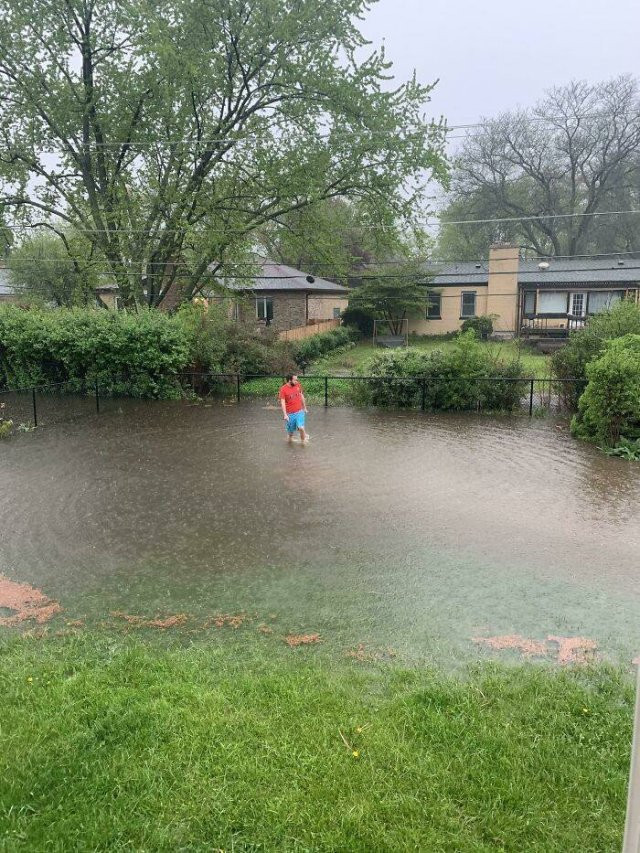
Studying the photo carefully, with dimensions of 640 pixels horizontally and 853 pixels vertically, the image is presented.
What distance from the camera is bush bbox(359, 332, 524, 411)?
17609 mm

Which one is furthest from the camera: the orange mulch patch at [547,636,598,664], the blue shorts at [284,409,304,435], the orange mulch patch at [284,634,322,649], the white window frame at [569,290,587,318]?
the white window frame at [569,290,587,318]

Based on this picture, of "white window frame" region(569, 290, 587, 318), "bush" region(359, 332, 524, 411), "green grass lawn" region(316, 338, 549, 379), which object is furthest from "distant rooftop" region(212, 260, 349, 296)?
"bush" region(359, 332, 524, 411)

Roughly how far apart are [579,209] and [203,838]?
174 ft

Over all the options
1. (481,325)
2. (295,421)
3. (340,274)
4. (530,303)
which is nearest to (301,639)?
(295,421)

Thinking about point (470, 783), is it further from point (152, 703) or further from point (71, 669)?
point (71, 669)

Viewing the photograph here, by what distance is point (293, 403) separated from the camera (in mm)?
13477

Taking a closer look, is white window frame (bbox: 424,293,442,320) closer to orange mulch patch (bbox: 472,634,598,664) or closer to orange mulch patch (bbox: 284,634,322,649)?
orange mulch patch (bbox: 472,634,598,664)

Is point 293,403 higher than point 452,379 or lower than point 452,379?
lower

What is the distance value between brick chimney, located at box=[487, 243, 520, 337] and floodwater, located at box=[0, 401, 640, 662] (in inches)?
808

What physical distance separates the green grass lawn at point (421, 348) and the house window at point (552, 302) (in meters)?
3.21

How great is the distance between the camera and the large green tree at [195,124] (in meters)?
20.8

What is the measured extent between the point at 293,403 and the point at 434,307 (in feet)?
79.2

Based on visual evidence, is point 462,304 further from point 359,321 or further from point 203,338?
point 203,338

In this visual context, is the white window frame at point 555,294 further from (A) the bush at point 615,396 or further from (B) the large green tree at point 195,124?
(A) the bush at point 615,396
